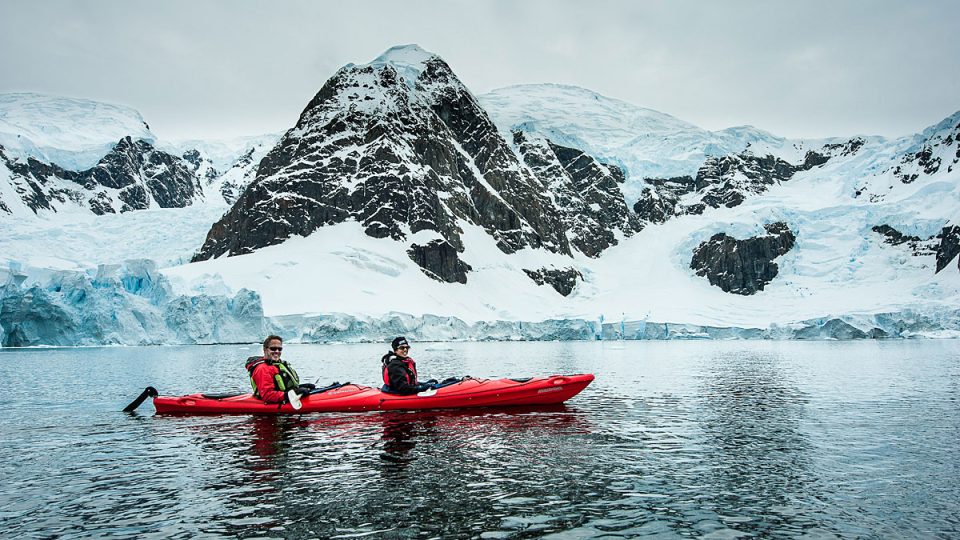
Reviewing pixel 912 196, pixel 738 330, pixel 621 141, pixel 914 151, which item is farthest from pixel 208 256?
pixel 914 151

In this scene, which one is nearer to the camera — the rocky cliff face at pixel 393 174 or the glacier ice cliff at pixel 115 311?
the glacier ice cliff at pixel 115 311

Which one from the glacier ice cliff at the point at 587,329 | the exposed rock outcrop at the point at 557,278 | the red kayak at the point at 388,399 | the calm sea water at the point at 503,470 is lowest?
the calm sea water at the point at 503,470

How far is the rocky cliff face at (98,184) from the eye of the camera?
523 ft

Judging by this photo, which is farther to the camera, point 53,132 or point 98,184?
point 53,132

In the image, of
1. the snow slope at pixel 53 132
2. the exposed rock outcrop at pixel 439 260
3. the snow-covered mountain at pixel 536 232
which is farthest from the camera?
the snow slope at pixel 53 132

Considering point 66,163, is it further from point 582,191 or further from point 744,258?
point 744,258

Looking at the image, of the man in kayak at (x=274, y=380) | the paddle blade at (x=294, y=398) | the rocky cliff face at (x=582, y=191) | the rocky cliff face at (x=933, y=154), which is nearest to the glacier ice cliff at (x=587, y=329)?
the man in kayak at (x=274, y=380)

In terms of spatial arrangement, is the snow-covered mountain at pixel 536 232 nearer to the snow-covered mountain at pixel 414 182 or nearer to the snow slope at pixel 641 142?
the snow-covered mountain at pixel 414 182

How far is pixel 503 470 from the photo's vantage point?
11.7m

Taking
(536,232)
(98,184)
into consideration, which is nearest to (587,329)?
(536,232)

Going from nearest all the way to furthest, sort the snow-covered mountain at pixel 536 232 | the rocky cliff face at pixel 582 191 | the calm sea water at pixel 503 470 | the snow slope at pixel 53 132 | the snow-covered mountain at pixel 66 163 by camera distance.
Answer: the calm sea water at pixel 503 470 → the snow-covered mountain at pixel 536 232 → the snow-covered mountain at pixel 66 163 → the snow slope at pixel 53 132 → the rocky cliff face at pixel 582 191

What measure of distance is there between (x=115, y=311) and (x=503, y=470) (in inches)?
2344

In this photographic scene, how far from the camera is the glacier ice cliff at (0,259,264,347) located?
5725 centimetres

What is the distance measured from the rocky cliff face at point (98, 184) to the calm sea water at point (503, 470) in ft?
528
